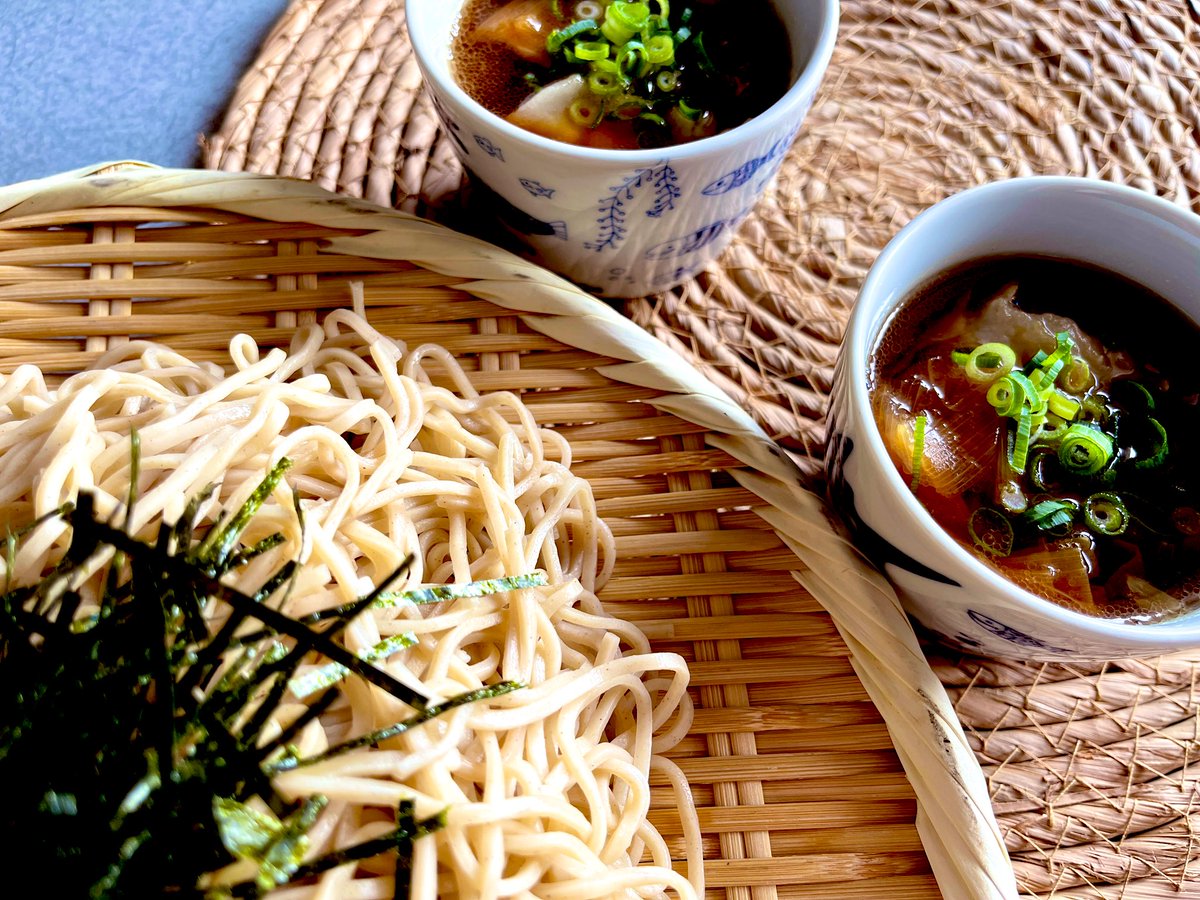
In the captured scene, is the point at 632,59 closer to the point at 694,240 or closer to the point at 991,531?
the point at 694,240

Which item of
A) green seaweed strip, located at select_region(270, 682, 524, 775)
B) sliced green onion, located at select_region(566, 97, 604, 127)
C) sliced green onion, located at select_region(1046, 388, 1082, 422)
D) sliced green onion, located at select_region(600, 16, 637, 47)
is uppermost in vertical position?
sliced green onion, located at select_region(600, 16, 637, 47)

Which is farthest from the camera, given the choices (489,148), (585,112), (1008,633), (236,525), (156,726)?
(585,112)

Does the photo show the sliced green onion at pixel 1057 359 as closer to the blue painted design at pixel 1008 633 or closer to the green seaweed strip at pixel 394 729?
the blue painted design at pixel 1008 633

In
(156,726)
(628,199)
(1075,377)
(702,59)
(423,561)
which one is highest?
(702,59)

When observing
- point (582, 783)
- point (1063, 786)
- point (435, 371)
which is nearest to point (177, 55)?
point (435, 371)

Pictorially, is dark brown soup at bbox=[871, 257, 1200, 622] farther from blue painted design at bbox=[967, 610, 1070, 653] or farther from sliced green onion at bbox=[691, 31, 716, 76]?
sliced green onion at bbox=[691, 31, 716, 76]

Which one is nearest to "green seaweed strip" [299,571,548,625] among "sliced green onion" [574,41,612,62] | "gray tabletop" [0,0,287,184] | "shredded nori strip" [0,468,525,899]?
"shredded nori strip" [0,468,525,899]

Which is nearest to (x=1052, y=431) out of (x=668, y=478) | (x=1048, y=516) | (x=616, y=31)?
(x=1048, y=516)

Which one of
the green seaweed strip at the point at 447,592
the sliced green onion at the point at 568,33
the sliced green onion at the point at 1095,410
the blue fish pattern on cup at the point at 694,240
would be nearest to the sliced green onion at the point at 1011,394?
the sliced green onion at the point at 1095,410
